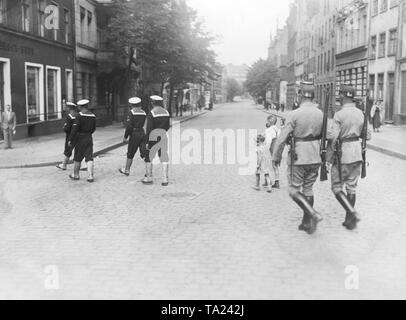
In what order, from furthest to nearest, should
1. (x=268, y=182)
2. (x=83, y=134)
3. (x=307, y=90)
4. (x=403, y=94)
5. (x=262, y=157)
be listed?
(x=403, y=94)
(x=83, y=134)
(x=268, y=182)
(x=262, y=157)
(x=307, y=90)

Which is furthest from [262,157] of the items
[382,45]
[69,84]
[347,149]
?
[382,45]

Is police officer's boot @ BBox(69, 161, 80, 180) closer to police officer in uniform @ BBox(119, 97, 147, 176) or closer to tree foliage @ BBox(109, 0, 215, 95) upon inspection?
police officer in uniform @ BBox(119, 97, 147, 176)

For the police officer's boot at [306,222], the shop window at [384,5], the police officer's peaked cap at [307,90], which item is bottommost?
the police officer's boot at [306,222]

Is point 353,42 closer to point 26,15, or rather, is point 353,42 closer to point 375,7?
point 375,7

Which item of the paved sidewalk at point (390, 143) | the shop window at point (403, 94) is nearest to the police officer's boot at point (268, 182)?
the paved sidewalk at point (390, 143)

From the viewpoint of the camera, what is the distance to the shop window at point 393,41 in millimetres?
32634

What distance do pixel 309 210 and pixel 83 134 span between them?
6.37 m

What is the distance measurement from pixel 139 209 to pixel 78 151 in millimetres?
3506

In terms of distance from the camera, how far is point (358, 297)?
16.1 ft

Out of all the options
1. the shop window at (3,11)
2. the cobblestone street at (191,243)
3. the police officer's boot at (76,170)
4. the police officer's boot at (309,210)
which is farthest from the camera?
the shop window at (3,11)

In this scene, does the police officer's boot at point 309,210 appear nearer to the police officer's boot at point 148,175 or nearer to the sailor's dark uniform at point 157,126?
the sailor's dark uniform at point 157,126

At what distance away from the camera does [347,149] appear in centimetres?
751

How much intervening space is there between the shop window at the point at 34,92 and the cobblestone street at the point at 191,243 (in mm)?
13357
